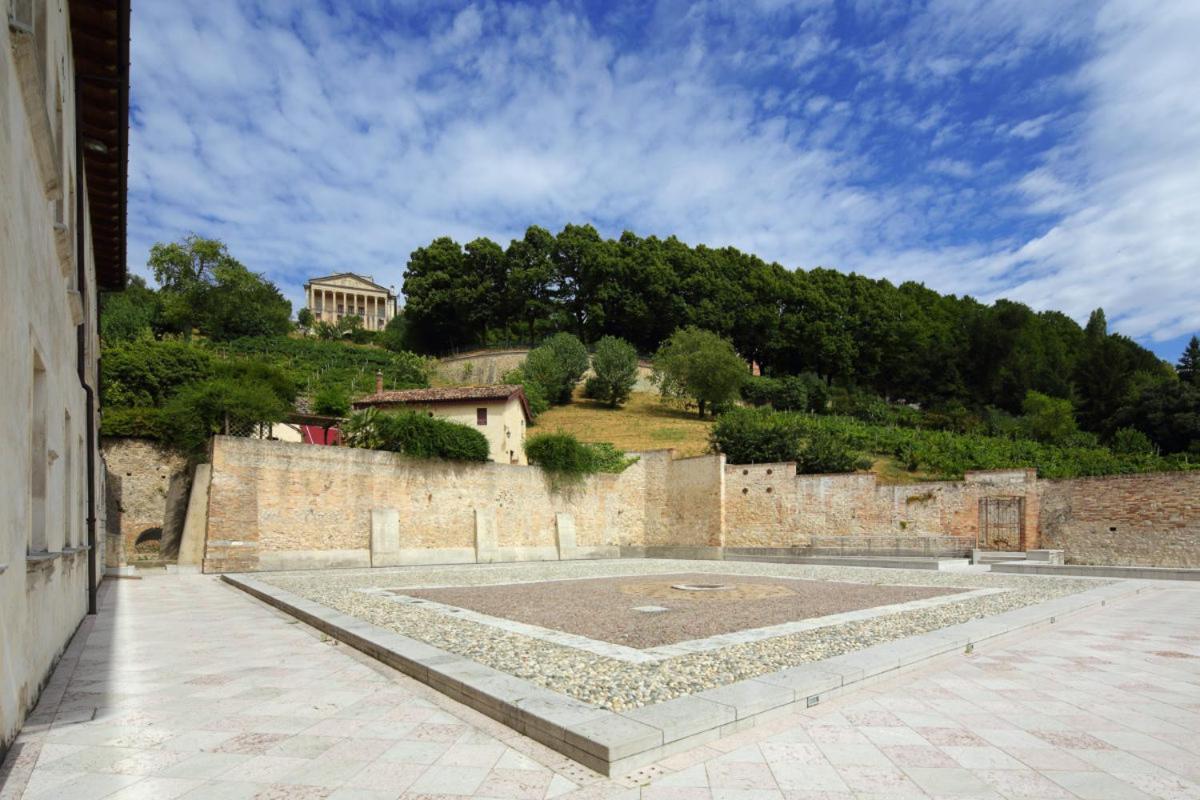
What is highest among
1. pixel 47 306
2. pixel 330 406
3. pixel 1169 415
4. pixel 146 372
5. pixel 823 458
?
pixel 146 372

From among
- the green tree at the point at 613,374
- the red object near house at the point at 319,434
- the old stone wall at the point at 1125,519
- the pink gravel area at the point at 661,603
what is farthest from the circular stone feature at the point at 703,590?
the green tree at the point at 613,374

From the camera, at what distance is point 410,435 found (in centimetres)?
2078

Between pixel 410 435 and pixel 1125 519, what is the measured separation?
807 inches

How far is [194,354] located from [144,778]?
89.6 feet

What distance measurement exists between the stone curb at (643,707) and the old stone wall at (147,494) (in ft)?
47.0

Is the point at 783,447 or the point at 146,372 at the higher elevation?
the point at 146,372

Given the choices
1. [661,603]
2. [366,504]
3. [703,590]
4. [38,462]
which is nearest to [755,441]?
[366,504]

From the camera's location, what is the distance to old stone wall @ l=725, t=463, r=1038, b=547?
20453 millimetres

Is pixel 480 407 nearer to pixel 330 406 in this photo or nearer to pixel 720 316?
pixel 330 406

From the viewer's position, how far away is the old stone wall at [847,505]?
20.5 m

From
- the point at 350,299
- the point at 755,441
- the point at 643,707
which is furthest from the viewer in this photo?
the point at 350,299

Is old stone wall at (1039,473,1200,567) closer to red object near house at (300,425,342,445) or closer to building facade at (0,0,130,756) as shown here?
building facade at (0,0,130,756)

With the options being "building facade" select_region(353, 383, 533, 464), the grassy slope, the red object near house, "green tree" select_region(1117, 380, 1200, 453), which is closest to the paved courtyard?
the red object near house

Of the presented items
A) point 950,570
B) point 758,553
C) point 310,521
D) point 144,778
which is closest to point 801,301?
point 758,553
